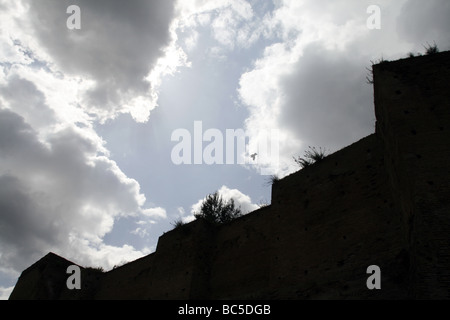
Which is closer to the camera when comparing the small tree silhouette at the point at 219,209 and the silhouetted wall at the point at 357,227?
the silhouetted wall at the point at 357,227

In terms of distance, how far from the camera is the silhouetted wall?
20.3 ft

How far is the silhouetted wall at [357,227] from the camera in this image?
618cm

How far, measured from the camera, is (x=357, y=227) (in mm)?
8258

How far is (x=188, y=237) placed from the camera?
12719 mm

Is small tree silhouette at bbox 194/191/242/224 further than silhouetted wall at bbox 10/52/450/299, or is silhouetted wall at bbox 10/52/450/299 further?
small tree silhouette at bbox 194/191/242/224

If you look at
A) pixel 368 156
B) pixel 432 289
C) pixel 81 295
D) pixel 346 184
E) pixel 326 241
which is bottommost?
pixel 81 295

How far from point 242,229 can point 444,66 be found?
285 inches

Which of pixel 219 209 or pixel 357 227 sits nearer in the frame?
pixel 357 227

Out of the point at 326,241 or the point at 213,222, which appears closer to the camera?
the point at 326,241

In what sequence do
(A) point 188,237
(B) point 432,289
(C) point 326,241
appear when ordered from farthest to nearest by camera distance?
(A) point 188,237, (C) point 326,241, (B) point 432,289

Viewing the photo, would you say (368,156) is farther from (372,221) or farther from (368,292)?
(368,292)
